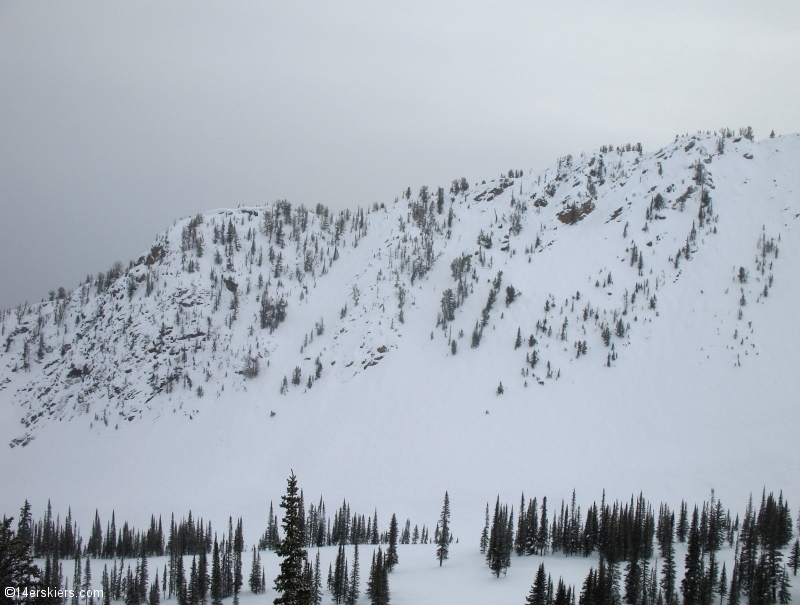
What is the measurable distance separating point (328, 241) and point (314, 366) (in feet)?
142

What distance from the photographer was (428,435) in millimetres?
115562

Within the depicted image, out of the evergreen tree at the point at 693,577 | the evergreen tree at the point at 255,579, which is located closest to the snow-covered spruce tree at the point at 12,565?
the evergreen tree at the point at 255,579

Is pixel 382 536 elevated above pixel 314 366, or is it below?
below

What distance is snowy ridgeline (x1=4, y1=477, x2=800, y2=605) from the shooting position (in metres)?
59.0

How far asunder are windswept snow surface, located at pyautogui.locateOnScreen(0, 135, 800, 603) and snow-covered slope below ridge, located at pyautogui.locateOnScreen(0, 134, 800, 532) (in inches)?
19.1

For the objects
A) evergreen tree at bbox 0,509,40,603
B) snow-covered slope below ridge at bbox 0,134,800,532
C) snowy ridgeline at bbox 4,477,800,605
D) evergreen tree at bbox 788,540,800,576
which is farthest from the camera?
snow-covered slope below ridge at bbox 0,134,800,532

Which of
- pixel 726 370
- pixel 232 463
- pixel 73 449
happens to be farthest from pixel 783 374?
pixel 73 449

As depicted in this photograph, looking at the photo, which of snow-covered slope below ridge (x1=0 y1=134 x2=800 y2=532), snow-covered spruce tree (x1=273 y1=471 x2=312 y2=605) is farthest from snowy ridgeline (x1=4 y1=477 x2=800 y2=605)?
snow-covered spruce tree (x1=273 y1=471 x2=312 y2=605)

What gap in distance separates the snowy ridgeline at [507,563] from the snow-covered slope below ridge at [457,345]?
15.6 meters

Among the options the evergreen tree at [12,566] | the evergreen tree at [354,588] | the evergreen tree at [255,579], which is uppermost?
the evergreen tree at [12,566]

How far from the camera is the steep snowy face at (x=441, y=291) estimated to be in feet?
417

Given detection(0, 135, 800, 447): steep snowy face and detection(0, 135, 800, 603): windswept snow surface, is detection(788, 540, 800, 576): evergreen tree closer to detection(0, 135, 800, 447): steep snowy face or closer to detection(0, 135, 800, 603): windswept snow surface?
detection(0, 135, 800, 603): windswept snow surface

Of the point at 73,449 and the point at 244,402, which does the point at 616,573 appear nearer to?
the point at 244,402

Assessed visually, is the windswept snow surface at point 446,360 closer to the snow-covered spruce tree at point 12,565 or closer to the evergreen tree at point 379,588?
the evergreen tree at point 379,588
